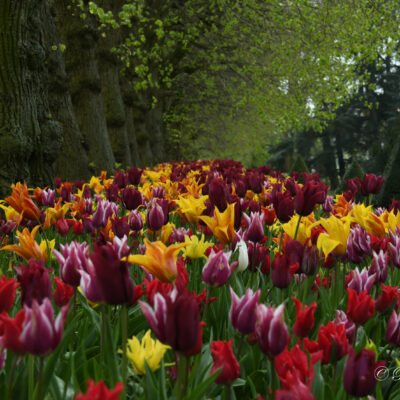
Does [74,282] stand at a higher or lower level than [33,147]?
lower

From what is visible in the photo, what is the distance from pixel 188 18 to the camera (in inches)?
569

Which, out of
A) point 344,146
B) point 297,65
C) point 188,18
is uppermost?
point 188,18

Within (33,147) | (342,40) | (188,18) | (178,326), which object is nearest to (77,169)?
(33,147)

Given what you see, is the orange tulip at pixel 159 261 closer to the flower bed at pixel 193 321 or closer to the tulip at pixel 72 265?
the flower bed at pixel 193 321

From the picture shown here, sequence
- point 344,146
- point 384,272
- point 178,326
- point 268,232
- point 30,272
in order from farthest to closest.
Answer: point 344,146 → point 268,232 → point 384,272 → point 30,272 → point 178,326

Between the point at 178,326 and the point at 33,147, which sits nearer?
the point at 178,326

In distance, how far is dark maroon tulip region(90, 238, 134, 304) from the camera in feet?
3.31

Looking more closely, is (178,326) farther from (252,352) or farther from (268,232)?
(268,232)

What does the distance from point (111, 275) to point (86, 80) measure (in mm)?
8910

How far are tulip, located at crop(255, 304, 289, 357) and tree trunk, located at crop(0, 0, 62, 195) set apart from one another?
418cm

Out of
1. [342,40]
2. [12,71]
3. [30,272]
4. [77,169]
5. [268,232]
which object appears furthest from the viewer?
[342,40]

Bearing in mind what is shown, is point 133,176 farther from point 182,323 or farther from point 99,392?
point 99,392

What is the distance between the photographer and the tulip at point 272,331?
100cm

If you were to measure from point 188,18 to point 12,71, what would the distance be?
1074cm
